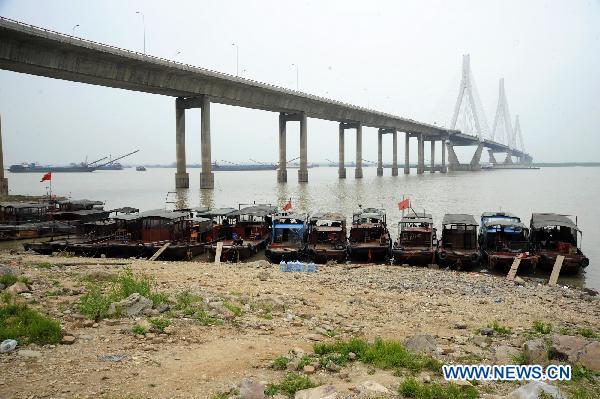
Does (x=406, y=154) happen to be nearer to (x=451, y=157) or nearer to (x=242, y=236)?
(x=451, y=157)

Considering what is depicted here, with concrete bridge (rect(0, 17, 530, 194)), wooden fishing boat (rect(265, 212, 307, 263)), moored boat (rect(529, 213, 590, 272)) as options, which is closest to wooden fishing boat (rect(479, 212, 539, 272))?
moored boat (rect(529, 213, 590, 272))

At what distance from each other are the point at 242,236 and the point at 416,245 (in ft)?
30.1

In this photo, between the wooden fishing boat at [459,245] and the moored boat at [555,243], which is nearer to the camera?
the moored boat at [555,243]

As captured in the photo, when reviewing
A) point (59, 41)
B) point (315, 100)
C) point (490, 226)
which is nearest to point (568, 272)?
point (490, 226)

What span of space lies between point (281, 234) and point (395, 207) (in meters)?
27.5

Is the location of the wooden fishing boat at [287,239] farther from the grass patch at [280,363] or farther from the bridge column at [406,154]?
the bridge column at [406,154]

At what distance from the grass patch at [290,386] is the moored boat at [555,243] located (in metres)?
16.6

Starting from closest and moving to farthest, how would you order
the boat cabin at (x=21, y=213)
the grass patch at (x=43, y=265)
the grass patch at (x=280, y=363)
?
the grass patch at (x=280, y=363)
the grass patch at (x=43, y=265)
the boat cabin at (x=21, y=213)

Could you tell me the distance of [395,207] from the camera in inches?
1940

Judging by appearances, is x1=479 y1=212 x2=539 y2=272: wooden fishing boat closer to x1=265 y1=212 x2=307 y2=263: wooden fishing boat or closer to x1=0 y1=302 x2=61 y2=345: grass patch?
x1=265 y1=212 x2=307 y2=263: wooden fishing boat

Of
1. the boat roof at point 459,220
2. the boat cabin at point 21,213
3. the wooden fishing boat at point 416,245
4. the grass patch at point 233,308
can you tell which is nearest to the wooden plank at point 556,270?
the boat roof at point 459,220

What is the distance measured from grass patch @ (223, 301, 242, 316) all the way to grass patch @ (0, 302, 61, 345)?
341 centimetres

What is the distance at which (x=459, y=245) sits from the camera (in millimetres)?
22266

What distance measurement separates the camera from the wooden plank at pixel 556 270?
1819 centimetres
